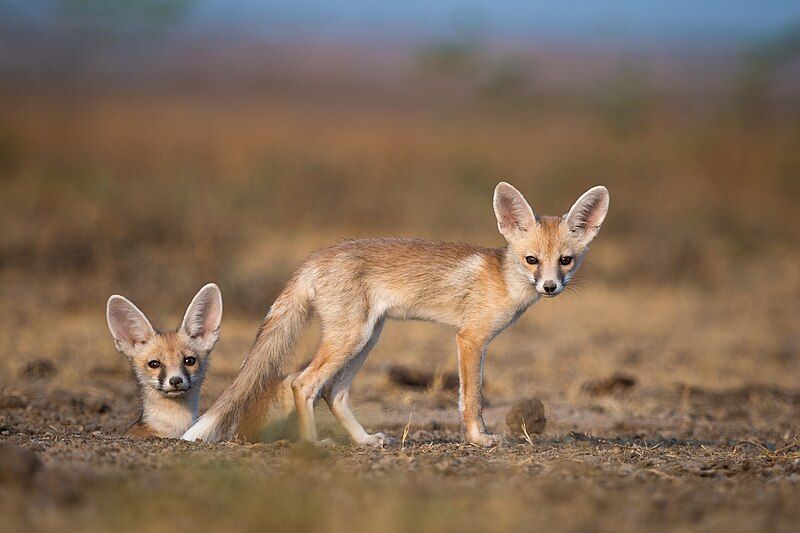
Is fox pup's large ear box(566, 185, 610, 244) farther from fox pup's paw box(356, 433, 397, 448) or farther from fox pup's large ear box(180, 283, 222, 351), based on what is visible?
fox pup's large ear box(180, 283, 222, 351)

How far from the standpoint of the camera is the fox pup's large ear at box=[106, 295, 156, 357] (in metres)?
6.26

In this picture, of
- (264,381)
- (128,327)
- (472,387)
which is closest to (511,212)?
(472,387)

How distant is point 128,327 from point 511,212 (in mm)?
2576

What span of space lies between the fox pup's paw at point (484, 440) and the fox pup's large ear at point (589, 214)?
141 cm

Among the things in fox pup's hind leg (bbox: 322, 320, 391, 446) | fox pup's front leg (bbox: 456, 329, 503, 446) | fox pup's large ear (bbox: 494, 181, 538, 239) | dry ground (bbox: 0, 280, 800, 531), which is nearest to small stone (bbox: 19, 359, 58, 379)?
dry ground (bbox: 0, 280, 800, 531)

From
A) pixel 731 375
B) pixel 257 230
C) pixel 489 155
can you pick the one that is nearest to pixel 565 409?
pixel 731 375

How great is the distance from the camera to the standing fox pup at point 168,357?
6031 mm

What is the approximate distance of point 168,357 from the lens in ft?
20.1

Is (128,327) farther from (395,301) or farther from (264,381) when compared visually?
(395,301)

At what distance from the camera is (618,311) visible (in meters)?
11.8

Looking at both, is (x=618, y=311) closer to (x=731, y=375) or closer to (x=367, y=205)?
(x=731, y=375)

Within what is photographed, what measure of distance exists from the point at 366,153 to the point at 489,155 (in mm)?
2694

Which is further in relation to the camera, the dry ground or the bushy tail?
the bushy tail

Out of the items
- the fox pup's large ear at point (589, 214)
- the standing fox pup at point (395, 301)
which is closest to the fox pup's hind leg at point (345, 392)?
the standing fox pup at point (395, 301)
